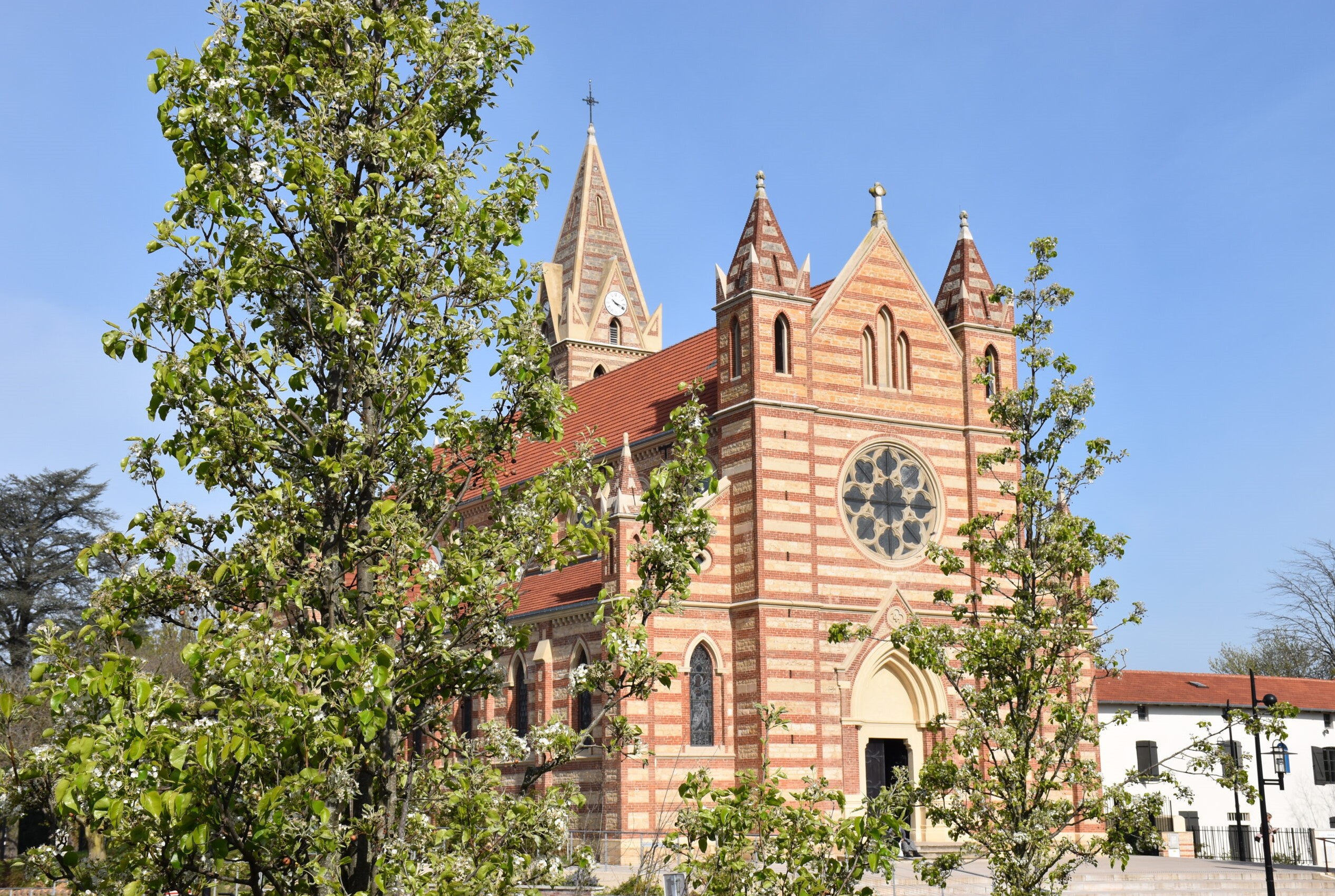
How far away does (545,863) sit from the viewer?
25.4 feet

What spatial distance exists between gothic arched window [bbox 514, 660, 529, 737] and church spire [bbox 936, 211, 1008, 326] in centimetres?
1520

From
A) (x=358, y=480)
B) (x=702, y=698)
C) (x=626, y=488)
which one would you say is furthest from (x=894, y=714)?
(x=358, y=480)

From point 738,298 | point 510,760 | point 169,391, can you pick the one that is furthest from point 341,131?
point 738,298

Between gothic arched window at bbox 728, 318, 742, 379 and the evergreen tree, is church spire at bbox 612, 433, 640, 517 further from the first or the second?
the evergreen tree

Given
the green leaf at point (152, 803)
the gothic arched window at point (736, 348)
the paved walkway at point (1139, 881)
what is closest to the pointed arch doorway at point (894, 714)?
the paved walkway at point (1139, 881)

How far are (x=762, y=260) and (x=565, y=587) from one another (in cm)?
1020

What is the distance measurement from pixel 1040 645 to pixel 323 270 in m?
9.20

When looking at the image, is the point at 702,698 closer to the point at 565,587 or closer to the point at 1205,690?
the point at 565,587

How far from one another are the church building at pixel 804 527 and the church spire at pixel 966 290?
0.24 ft

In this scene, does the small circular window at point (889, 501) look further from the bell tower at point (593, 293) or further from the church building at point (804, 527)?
the bell tower at point (593, 293)

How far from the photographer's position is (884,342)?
118 ft

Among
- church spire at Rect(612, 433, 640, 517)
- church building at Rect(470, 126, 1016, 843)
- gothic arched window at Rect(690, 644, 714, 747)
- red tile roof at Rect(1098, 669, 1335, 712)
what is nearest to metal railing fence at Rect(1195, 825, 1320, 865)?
red tile roof at Rect(1098, 669, 1335, 712)

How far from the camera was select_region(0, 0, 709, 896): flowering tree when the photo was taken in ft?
23.5

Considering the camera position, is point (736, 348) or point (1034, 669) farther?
point (736, 348)
